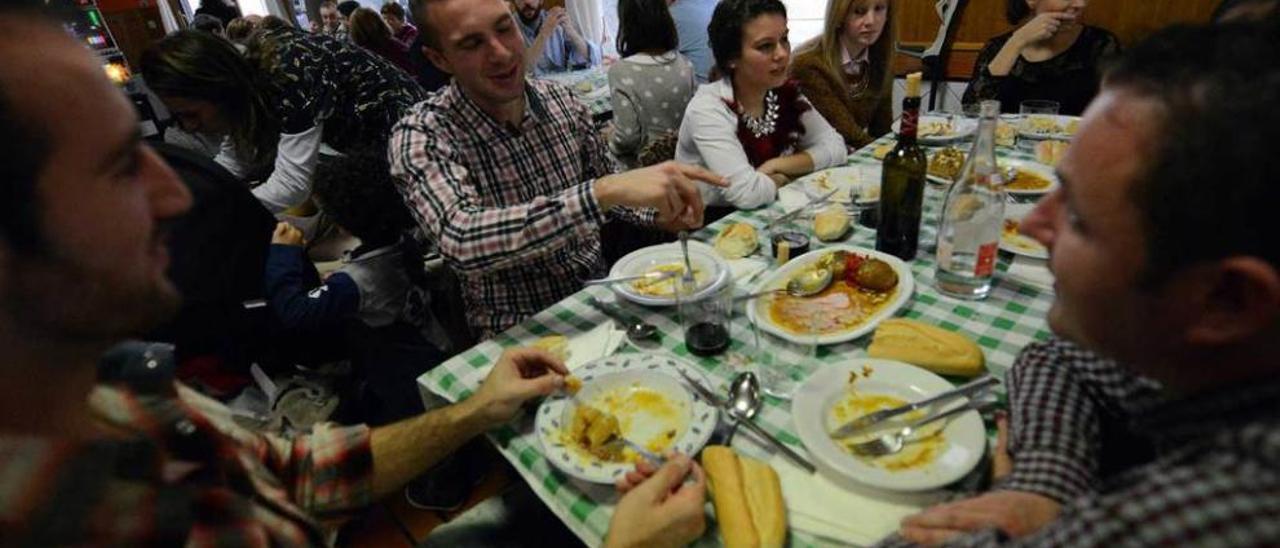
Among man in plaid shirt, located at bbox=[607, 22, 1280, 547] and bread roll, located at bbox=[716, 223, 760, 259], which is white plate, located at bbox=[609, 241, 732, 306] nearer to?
bread roll, located at bbox=[716, 223, 760, 259]

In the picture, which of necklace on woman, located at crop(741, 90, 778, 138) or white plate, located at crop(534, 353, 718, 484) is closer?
white plate, located at crop(534, 353, 718, 484)

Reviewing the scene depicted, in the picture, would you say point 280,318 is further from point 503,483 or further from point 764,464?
point 764,464

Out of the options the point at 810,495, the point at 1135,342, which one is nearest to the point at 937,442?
the point at 810,495

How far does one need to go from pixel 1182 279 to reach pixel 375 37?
224 inches

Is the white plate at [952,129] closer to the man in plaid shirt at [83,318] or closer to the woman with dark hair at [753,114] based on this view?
the woman with dark hair at [753,114]

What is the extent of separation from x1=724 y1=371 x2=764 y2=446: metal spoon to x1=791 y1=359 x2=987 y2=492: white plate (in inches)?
3.0

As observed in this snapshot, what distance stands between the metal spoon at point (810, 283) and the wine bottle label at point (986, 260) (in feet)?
1.04

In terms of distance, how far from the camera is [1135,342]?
0.63 metres

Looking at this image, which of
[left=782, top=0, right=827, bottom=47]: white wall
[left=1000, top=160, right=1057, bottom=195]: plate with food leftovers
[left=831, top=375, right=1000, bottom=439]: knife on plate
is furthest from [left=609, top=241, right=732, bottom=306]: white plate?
[left=782, top=0, right=827, bottom=47]: white wall

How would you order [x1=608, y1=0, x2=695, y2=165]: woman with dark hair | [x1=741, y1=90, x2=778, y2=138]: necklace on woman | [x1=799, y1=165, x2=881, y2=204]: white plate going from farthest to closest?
[x1=608, y1=0, x2=695, y2=165]: woman with dark hair → [x1=741, y1=90, x2=778, y2=138]: necklace on woman → [x1=799, y1=165, x2=881, y2=204]: white plate

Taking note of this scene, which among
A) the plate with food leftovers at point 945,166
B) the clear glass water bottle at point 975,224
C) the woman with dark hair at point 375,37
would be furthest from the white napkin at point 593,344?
the woman with dark hair at point 375,37

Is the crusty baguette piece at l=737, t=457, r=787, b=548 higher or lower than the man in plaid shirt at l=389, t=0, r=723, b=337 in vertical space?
lower

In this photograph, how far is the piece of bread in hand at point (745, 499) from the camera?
2.56 ft

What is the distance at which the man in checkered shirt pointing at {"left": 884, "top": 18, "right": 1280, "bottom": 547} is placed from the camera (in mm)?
498
